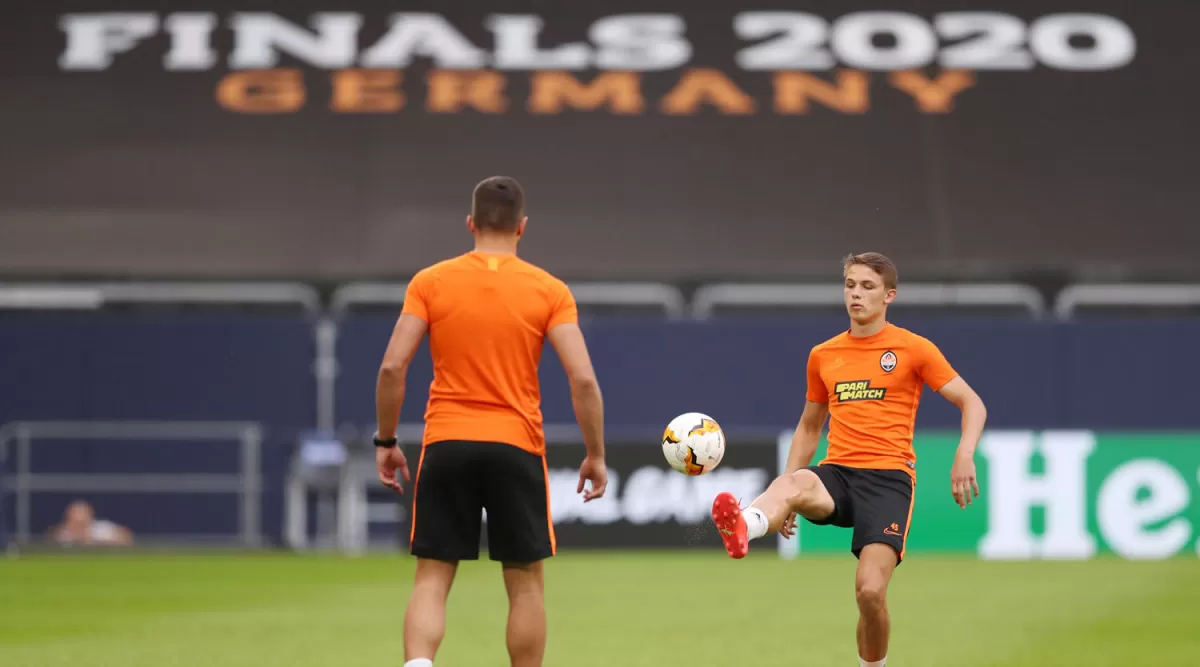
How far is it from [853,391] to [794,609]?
5.63m

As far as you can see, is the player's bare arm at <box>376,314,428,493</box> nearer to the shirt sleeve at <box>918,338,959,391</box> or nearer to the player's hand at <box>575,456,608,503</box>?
the player's hand at <box>575,456,608,503</box>

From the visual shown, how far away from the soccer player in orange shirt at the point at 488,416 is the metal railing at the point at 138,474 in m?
15.6

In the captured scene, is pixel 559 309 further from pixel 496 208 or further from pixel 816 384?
pixel 816 384

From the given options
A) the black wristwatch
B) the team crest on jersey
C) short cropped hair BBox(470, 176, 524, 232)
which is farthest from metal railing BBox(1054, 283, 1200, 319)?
the black wristwatch

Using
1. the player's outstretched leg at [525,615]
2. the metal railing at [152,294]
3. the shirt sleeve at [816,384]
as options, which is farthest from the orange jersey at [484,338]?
the metal railing at [152,294]

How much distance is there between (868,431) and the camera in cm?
771

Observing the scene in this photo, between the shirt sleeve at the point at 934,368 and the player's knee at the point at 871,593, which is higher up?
the shirt sleeve at the point at 934,368

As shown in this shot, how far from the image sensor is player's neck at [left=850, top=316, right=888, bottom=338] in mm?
7824

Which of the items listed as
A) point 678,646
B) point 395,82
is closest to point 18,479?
point 395,82

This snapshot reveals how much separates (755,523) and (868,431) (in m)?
0.91

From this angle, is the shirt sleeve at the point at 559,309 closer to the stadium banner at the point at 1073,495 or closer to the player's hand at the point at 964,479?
the player's hand at the point at 964,479

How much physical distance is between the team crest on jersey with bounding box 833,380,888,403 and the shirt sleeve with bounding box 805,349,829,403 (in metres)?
0.16

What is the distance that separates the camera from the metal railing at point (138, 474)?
71.7 feet

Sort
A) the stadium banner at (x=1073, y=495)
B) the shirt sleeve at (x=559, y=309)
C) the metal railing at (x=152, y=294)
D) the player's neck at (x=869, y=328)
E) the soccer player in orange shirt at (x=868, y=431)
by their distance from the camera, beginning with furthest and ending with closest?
the metal railing at (x=152, y=294) < the stadium banner at (x=1073, y=495) < the player's neck at (x=869, y=328) < the soccer player in orange shirt at (x=868, y=431) < the shirt sleeve at (x=559, y=309)
